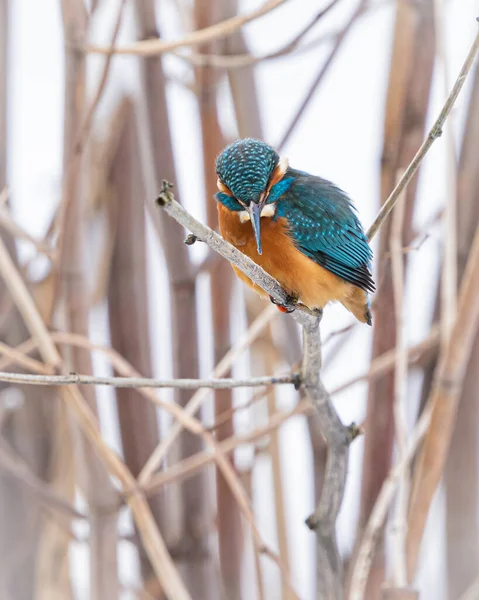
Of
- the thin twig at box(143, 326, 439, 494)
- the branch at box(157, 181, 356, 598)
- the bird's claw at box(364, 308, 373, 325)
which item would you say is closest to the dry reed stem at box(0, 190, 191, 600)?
the thin twig at box(143, 326, 439, 494)

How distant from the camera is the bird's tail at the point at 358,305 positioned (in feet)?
4.35

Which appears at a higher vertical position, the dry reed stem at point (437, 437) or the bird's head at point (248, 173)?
the bird's head at point (248, 173)

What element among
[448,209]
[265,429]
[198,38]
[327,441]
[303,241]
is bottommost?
[327,441]

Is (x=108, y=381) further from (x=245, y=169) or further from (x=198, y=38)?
(x=198, y=38)

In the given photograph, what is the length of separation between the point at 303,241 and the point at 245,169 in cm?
23

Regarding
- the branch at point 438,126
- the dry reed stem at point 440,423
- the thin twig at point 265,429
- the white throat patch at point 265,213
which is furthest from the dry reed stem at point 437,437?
the white throat patch at point 265,213

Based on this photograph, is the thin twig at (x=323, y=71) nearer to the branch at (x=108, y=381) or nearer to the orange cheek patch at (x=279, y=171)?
the orange cheek patch at (x=279, y=171)

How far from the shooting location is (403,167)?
4.03 ft

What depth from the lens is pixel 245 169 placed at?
106 cm

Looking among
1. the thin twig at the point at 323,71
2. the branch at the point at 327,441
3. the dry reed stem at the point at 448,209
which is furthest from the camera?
the thin twig at the point at 323,71

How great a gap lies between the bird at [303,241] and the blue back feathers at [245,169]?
0.04m

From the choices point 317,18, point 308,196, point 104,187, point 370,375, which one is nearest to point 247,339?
point 370,375

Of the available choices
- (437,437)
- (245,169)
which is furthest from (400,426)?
(245,169)

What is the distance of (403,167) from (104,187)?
2.12ft
